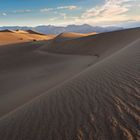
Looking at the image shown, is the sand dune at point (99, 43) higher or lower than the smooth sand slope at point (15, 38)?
higher

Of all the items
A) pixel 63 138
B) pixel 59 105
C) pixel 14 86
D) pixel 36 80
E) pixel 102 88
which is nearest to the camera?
pixel 63 138

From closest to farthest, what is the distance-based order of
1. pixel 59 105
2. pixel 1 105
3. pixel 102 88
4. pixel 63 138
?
pixel 63 138, pixel 59 105, pixel 102 88, pixel 1 105

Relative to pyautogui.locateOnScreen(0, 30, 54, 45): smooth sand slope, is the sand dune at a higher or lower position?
higher

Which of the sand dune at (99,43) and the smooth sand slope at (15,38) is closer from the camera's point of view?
the sand dune at (99,43)

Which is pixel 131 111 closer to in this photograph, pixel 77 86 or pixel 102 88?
pixel 102 88

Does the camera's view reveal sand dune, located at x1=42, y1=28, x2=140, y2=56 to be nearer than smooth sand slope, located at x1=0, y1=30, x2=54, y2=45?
Yes

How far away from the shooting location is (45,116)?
14.1 ft

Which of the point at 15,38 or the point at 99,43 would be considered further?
the point at 15,38

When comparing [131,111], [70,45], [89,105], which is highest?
[131,111]

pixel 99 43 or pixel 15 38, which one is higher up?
pixel 99 43

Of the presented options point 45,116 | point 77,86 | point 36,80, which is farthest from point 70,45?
point 45,116

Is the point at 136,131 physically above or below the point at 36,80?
above

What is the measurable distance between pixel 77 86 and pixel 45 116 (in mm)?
1879

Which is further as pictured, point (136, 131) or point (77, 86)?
point (77, 86)
